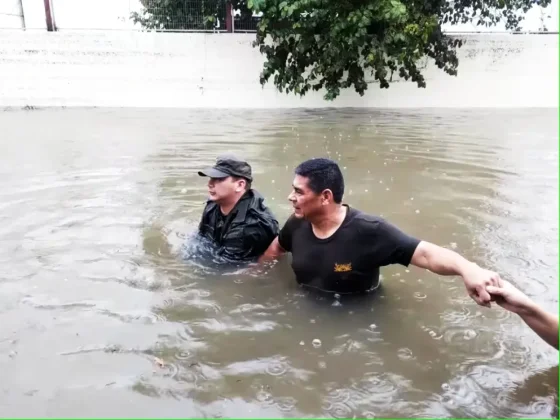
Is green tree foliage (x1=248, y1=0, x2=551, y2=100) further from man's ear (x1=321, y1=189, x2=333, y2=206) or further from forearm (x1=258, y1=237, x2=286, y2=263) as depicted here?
man's ear (x1=321, y1=189, x2=333, y2=206)

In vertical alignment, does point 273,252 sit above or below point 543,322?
below

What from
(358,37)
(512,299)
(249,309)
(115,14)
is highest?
(115,14)

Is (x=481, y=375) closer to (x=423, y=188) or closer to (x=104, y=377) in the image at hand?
(x=104, y=377)

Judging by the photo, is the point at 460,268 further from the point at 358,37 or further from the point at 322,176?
the point at 358,37

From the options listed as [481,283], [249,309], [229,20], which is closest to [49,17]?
A: [229,20]

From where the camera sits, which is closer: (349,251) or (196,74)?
(349,251)

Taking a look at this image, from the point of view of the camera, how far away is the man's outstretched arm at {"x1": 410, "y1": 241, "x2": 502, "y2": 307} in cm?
296

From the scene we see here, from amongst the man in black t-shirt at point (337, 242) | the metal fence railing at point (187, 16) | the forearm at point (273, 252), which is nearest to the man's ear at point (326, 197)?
the man in black t-shirt at point (337, 242)

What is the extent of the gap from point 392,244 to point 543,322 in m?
0.95

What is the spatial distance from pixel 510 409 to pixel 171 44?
14.0 m

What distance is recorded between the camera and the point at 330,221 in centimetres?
371

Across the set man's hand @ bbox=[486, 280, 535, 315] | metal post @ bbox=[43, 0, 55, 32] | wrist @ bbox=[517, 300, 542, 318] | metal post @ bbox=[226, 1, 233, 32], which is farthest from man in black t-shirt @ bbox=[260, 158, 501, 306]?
metal post @ bbox=[43, 0, 55, 32]

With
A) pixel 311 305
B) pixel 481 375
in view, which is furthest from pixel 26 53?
→ pixel 481 375

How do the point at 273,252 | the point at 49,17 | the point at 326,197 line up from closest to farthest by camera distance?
the point at 326,197, the point at 273,252, the point at 49,17
